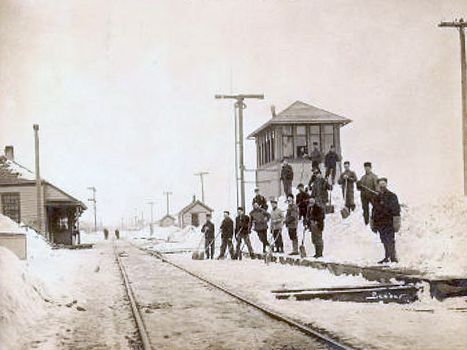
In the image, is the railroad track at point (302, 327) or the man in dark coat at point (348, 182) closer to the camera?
the railroad track at point (302, 327)

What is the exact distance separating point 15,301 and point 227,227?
1365cm

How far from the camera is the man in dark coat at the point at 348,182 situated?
18.1 m

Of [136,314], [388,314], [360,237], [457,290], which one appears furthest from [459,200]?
[136,314]

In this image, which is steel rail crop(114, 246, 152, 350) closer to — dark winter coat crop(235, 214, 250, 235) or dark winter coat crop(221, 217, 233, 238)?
dark winter coat crop(235, 214, 250, 235)

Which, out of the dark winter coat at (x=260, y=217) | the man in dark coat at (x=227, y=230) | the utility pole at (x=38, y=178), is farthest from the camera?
the utility pole at (x=38, y=178)

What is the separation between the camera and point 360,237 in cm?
1720

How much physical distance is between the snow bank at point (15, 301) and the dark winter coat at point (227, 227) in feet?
39.1

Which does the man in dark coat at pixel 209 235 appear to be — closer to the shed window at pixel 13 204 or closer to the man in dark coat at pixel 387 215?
the man in dark coat at pixel 387 215

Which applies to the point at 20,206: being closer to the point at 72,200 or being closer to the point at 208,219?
the point at 72,200

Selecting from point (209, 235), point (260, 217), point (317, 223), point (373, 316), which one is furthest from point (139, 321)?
point (209, 235)

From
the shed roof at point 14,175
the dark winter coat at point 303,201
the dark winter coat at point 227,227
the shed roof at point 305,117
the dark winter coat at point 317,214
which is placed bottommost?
the dark winter coat at point 227,227

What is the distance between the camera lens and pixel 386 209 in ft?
44.4

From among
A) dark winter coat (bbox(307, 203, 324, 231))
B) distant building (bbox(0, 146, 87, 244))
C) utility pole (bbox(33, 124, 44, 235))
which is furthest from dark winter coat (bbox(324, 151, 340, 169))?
distant building (bbox(0, 146, 87, 244))

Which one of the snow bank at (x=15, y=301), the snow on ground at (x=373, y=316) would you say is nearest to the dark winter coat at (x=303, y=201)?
the snow on ground at (x=373, y=316)
